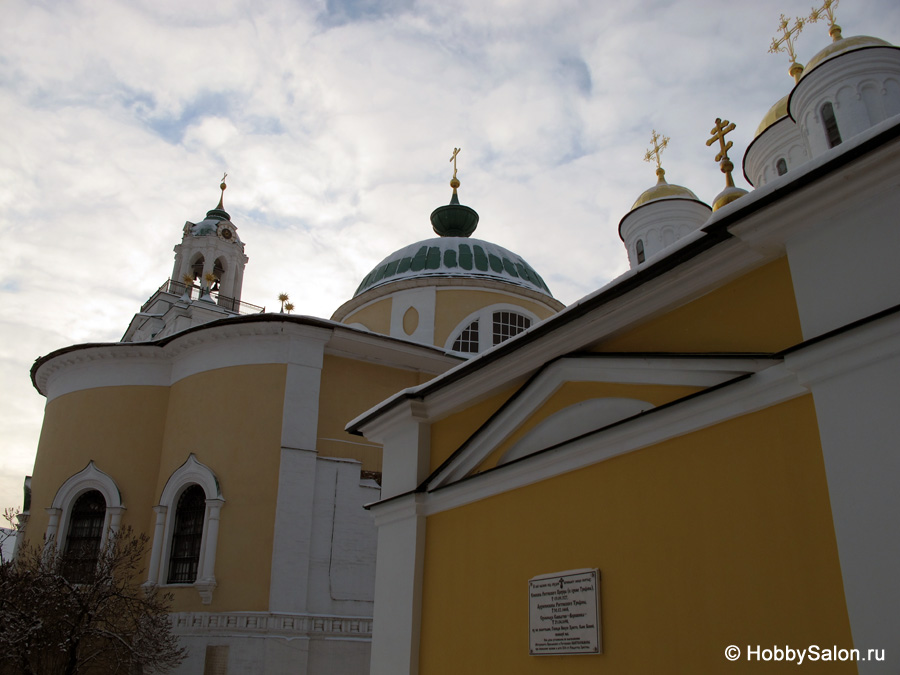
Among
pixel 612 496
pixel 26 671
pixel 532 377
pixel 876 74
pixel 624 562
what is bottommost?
pixel 26 671

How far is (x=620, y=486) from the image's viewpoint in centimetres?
471

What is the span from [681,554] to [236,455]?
8919 mm

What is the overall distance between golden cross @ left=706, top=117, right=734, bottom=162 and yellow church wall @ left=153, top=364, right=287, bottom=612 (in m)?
7.25

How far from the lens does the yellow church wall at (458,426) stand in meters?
6.22

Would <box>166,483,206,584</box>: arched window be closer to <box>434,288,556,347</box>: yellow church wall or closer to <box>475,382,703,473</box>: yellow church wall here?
<box>434,288,556,347</box>: yellow church wall

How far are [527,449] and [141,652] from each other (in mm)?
7482

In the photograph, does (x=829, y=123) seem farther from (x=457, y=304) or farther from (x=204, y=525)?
(x=204, y=525)

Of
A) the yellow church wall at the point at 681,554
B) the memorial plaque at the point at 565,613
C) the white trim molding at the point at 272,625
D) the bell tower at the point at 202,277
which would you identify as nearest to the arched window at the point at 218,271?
the bell tower at the point at 202,277

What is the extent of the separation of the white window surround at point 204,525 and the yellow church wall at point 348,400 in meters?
1.76

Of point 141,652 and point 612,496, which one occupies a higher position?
point 612,496

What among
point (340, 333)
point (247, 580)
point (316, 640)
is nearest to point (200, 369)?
point (340, 333)

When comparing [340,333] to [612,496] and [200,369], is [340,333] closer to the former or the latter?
[200,369]

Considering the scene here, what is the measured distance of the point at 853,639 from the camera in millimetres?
3270

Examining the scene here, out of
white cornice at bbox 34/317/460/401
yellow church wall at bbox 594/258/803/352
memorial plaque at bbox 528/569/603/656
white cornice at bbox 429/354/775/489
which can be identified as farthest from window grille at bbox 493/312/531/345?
yellow church wall at bbox 594/258/803/352
